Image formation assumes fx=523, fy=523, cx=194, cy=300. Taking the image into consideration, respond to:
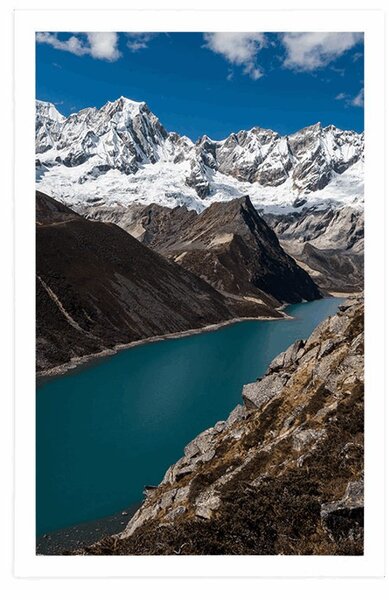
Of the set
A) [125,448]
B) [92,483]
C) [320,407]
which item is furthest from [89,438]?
[320,407]

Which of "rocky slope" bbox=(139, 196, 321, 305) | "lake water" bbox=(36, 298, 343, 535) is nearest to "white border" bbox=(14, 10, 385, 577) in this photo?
"lake water" bbox=(36, 298, 343, 535)

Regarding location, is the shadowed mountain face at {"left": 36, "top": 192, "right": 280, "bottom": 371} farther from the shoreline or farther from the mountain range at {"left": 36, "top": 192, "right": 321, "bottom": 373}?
the shoreline

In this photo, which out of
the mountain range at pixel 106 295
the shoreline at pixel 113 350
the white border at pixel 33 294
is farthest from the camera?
the mountain range at pixel 106 295

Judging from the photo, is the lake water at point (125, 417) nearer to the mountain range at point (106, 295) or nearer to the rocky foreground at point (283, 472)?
the mountain range at point (106, 295)

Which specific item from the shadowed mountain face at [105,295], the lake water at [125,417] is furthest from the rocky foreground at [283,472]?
the shadowed mountain face at [105,295]

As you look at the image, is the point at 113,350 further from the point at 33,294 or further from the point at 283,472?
the point at 33,294
